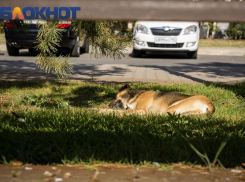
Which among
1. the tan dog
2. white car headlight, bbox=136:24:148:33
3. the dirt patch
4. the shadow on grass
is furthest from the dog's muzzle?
white car headlight, bbox=136:24:148:33

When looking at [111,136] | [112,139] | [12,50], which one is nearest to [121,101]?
[111,136]

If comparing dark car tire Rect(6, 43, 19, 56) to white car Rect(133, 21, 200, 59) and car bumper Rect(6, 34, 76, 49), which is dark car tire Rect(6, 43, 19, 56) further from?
white car Rect(133, 21, 200, 59)

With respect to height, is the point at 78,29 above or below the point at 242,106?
above

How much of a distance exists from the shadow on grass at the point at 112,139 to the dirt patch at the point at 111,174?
20 centimetres

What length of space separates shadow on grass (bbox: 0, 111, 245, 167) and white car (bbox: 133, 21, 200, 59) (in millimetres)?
8771

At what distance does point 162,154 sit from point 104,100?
292cm

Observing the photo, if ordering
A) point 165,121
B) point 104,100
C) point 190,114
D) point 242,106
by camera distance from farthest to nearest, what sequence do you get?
point 104,100 → point 242,106 → point 190,114 → point 165,121

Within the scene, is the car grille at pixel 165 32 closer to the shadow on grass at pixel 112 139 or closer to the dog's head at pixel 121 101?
the dog's head at pixel 121 101

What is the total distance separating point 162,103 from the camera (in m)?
4.66

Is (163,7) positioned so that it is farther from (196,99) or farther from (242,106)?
(242,106)

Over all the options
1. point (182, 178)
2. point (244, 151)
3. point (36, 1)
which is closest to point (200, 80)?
point (244, 151)

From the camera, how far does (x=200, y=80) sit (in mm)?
7484

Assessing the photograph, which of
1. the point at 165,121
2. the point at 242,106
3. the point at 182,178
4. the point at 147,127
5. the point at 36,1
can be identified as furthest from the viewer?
the point at 242,106

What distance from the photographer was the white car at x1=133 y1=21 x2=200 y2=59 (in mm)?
12242
